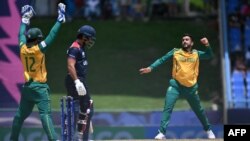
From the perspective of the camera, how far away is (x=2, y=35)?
16.7 m

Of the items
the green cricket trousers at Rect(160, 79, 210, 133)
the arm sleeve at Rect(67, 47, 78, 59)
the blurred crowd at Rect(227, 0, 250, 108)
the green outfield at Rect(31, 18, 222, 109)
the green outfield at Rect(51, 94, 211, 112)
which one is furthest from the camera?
the green outfield at Rect(31, 18, 222, 109)

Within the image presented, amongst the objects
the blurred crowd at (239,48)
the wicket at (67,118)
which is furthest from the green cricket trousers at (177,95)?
the blurred crowd at (239,48)

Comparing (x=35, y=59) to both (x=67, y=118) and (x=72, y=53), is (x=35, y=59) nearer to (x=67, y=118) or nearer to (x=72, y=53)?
(x=72, y=53)

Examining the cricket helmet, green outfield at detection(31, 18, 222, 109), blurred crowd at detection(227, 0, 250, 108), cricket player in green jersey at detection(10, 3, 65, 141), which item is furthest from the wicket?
green outfield at detection(31, 18, 222, 109)

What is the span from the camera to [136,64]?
27125 millimetres

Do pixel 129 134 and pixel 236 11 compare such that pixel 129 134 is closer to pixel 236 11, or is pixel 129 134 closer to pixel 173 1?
pixel 236 11

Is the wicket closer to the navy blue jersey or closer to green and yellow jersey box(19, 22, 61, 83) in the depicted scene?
green and yellow jersey box(19, 22, 61, 83)

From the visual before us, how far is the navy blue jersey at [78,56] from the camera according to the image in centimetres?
1381

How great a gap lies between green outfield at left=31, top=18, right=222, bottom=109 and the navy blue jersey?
9.16m

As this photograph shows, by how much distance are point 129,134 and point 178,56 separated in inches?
140

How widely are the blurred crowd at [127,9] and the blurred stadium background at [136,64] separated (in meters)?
0.04

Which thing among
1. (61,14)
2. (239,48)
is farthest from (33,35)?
(239,48)

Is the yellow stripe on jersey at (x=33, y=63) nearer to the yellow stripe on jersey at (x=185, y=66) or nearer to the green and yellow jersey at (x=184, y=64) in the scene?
the green and yellow jersey at (x=184, y=64)

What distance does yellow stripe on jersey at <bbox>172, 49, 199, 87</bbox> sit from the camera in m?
15.0
